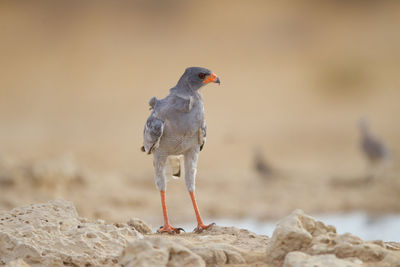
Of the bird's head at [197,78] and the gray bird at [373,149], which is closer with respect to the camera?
the bird's head at [197,78]

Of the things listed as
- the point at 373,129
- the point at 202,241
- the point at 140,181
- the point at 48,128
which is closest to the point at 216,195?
the point at 140,181

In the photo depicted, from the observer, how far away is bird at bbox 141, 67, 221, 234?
18.5ft

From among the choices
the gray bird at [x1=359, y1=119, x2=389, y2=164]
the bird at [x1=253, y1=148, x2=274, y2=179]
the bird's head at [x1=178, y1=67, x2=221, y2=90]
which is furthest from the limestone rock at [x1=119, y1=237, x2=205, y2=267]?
the gray bird at [x1=359, y1=119, x2=389, y2=164]

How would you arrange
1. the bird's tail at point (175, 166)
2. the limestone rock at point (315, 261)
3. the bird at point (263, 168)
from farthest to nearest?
the bird at point (263, 168)
the bird's tail at point (175, 166)
the limestone rock at point (315, 261)

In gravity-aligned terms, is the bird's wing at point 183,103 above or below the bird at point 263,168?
below

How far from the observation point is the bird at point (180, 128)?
222 inches

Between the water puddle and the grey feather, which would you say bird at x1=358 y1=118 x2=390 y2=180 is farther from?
the grey feather

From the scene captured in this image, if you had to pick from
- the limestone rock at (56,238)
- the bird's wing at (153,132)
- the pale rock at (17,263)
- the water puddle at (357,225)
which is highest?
the bird's wing at (153,132)

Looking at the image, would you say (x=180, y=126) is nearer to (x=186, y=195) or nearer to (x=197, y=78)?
(x=197, y=78)

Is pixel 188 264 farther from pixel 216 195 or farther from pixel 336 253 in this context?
pixel 216 195

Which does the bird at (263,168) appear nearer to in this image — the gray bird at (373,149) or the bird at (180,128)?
the gray bird at (373,149)

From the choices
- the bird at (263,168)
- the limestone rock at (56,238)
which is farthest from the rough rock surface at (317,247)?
the bird at (263,168)

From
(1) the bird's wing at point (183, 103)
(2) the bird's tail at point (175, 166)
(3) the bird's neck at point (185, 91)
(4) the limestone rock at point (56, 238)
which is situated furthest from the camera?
(2) the bird's tail at point (175, 166)

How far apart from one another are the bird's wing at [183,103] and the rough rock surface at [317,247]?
6.08 ft
